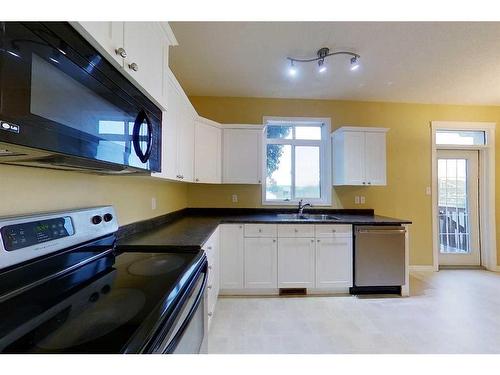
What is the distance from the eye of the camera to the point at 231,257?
2729 mm

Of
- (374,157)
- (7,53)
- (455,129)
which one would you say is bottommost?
(7,53)

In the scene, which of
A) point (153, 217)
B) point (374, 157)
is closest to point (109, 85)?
point (153, 217)

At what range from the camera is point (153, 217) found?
2.25 m

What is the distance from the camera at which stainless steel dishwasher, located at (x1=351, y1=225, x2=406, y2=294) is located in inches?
106

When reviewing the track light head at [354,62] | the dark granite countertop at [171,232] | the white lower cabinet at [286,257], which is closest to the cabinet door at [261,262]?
the white lower cabinet at [286,257]

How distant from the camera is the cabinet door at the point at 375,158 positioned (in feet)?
10.5

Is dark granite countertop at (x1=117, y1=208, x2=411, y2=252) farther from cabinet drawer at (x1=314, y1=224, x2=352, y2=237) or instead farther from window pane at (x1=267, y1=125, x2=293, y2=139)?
window pane at (x1=267, y1=125, x2=293, y2=139)

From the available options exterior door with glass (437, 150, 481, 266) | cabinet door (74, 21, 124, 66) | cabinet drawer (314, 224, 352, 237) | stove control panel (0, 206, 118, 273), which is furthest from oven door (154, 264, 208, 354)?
exterior door with glass (437, 150, 481, 266)

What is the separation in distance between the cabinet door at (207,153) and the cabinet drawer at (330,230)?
4.68 feet

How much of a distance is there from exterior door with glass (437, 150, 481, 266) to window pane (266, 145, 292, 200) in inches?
94.9

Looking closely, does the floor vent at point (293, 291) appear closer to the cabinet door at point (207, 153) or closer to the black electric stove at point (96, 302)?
the cabinet door at point (207, 153)

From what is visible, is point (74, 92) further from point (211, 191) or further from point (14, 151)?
point (211, 191)
